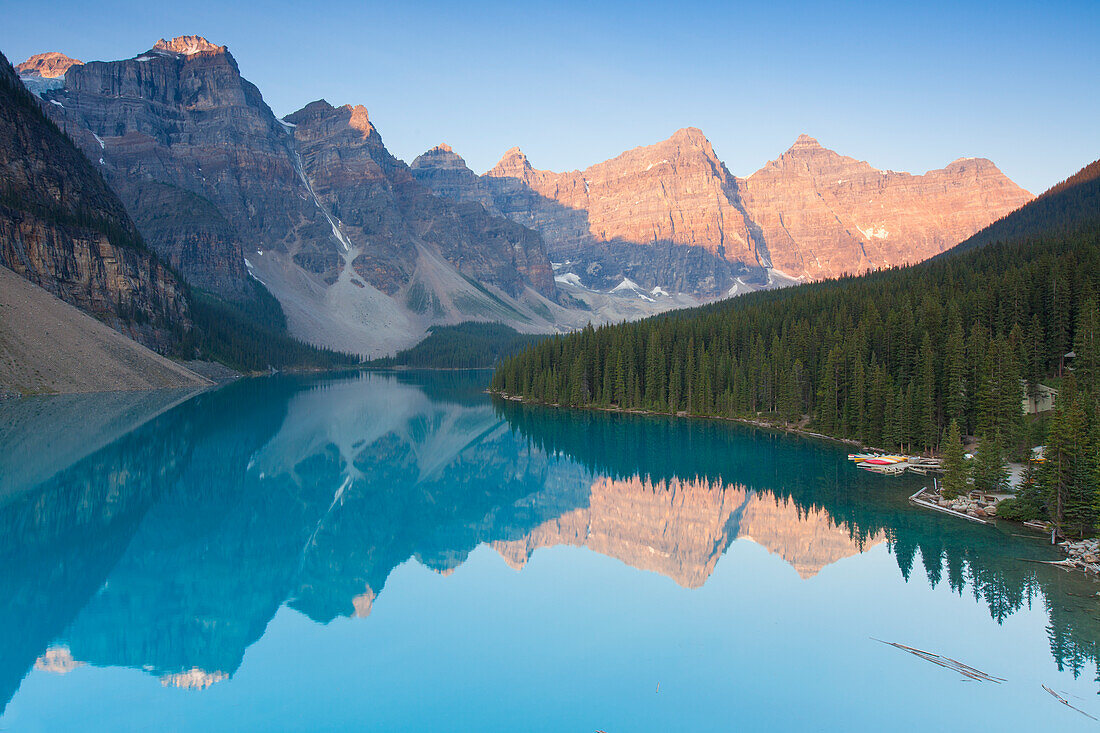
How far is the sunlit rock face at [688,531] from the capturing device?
87.1 feet

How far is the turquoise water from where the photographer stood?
15.3 meters

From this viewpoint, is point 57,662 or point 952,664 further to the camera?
point 952,664

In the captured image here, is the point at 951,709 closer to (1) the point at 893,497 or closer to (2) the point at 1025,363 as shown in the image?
(1) the point at 893,497

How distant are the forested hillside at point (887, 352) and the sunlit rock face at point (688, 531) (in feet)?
43.2

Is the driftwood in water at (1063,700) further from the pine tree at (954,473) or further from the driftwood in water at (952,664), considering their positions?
the pine tree at (954,473)

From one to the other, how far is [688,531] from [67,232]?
379 ft

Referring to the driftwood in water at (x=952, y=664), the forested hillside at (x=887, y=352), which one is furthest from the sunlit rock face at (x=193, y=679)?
the forested hillside at (x=887, y=352)

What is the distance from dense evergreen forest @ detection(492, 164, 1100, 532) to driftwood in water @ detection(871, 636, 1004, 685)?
42.0ft

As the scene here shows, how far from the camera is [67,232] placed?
107688mm

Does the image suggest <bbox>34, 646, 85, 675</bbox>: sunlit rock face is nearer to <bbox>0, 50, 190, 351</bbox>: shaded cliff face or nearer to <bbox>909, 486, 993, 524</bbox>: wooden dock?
<bbox>909, 486, 993, 524</bbox>: wooden dock

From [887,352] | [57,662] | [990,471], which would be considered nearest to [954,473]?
[990,471]

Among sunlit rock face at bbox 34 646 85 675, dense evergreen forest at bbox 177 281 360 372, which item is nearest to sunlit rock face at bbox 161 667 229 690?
sunlit rock face at bbox 34 646 85 675

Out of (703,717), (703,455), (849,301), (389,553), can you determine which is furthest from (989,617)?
(849,301)

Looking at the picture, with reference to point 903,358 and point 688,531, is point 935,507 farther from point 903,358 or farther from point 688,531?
point 903,358
